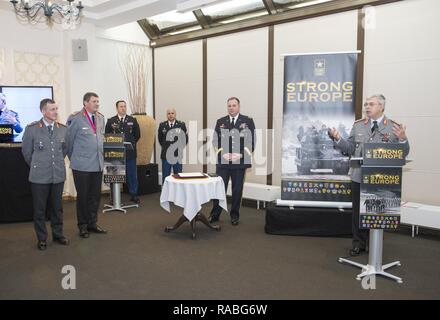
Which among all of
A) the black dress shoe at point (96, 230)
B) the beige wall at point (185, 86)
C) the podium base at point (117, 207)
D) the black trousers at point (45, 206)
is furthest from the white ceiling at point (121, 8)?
the black dress shoe at point (96, 230)

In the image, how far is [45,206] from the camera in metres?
4.16

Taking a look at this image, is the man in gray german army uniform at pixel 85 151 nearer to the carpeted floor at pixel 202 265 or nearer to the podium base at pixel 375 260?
the carpeted floor at pixel 202 265

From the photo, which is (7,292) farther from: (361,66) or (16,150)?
(361,66)

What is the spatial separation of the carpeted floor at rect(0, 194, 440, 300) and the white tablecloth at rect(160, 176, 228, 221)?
0.39 m

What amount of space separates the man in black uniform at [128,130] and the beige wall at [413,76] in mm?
3562

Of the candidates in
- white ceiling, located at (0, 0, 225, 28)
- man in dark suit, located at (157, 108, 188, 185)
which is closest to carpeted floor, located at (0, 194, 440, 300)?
man in dark suit, located at (157, 108, 188, 185)

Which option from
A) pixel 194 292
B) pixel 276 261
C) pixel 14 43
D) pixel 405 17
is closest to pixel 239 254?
pixel 276 261

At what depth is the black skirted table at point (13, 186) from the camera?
512 centimetres

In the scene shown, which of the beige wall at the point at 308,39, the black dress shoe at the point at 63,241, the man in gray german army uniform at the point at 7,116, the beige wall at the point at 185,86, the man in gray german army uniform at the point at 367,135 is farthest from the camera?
the beige wall at the point at 185,86

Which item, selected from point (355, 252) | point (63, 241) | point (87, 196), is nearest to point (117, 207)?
point (87, 196)

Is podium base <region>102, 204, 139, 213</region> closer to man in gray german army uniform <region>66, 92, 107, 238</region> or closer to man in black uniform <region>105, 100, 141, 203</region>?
man in black uniform <region>105, 100, 141, 203</region>

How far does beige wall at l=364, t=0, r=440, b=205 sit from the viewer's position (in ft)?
15.3

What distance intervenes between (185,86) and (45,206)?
400 centimetres

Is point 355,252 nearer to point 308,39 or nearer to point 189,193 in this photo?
point 189,193
